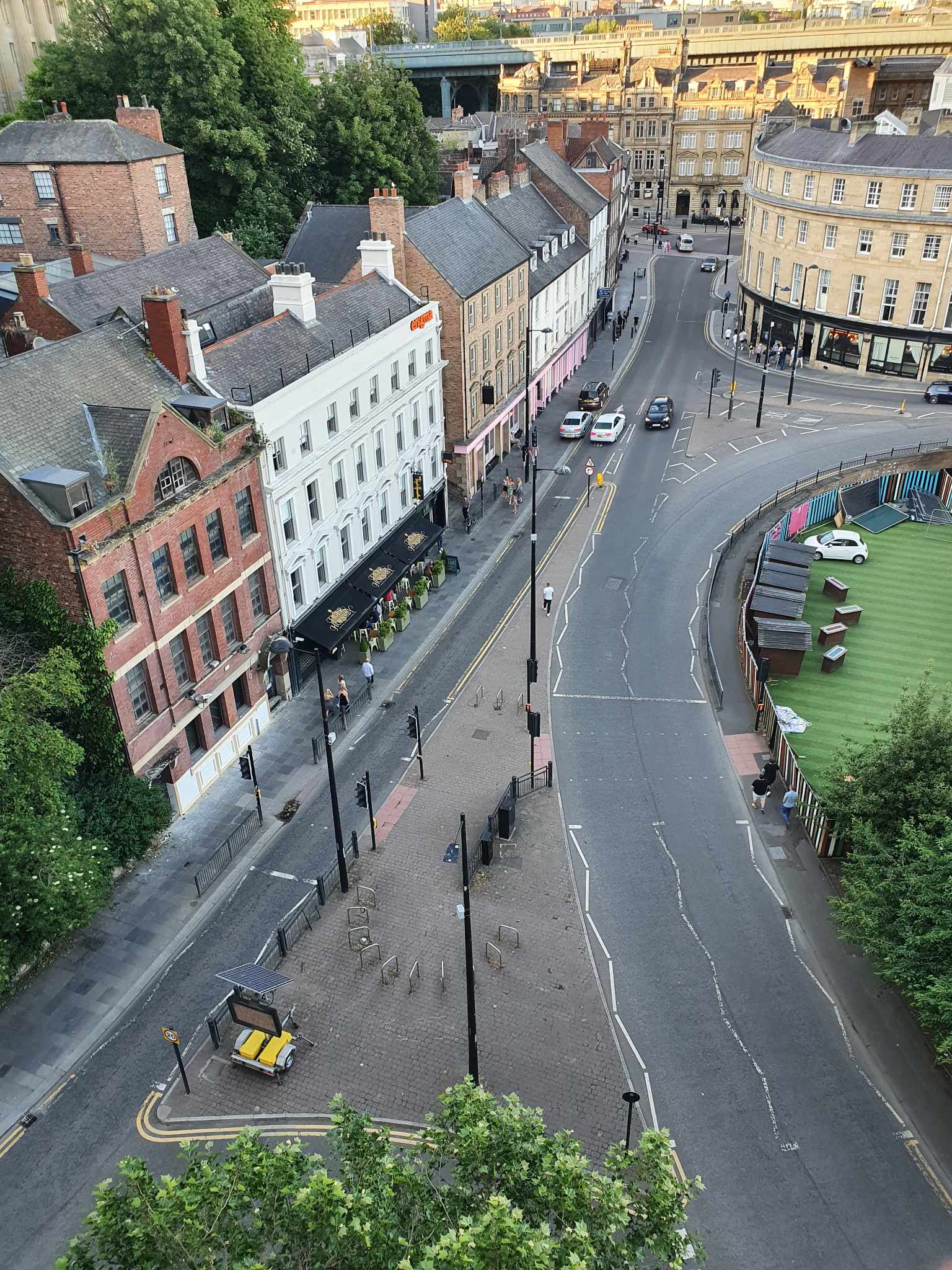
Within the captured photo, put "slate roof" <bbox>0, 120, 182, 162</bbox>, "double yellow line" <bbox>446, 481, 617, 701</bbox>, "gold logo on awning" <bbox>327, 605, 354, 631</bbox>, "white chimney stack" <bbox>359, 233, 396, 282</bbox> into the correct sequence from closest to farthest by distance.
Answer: "gold logo on awning" <bbox>327, 605, 354, 631</bbox>
"double yellow line" <bbox>446, 481, 617, 701</bbox>
"white chimney stack" <bbox>359, 233, 396, 282</bbox>
"slate roof" <bbox>0, 120, 182, 162</bbox>

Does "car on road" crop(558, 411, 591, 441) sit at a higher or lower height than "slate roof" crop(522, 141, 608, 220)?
lower

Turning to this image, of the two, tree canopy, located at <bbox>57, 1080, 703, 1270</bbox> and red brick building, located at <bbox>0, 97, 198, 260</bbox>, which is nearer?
tree canopy, located at <bbox>57, 1080, 703, 1270</bbox>

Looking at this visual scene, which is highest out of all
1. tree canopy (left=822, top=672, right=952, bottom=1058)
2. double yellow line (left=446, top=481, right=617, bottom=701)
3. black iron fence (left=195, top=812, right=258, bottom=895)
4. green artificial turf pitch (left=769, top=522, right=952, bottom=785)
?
tree canopy (left=822, top=672, right=952, bottom=1058)

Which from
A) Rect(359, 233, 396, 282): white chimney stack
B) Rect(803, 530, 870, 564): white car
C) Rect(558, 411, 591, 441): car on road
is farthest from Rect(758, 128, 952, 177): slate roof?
Rect(359, 233, 396, 282): white chimney stack

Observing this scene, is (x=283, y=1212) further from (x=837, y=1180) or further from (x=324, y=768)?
(x=324, y=768)

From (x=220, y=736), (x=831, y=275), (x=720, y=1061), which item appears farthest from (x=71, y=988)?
(x=831, y=275)

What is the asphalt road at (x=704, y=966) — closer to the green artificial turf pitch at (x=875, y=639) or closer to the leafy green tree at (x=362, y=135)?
the green artificial turf pitch at (x=875, y=639)

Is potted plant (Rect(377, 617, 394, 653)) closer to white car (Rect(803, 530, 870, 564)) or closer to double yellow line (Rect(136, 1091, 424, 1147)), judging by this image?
double yellow line (Rect(136, 1091, 424, 1147))

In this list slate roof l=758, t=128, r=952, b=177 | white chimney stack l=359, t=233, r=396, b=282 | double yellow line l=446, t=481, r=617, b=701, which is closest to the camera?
double yellow line l=446, t=481, r=617, b=701
